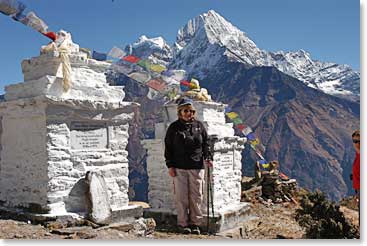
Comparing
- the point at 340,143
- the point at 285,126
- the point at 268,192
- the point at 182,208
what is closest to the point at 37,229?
the point at 182,208

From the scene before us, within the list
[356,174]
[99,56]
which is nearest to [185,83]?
[99,56]

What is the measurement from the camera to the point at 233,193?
292 inches

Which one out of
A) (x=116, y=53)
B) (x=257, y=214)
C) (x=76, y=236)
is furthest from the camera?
(x=257, y=214)

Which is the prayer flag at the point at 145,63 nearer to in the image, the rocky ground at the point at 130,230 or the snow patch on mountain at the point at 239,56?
the snow patch on mountain at the point at 239,56

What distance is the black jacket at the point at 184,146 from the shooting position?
176 inches

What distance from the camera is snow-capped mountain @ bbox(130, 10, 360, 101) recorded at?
9.42 m

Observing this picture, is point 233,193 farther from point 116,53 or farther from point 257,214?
point 116,53

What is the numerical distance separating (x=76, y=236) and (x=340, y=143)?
92.7 feet

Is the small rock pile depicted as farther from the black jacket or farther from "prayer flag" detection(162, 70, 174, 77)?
the black jacket

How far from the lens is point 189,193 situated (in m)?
4.65

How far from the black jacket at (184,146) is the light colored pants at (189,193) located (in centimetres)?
9

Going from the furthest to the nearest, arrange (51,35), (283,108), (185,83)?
1. (283,108)
2. (185,83)
3. (51,35)

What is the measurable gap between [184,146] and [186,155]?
10cm

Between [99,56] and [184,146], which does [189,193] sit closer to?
[184,146]
